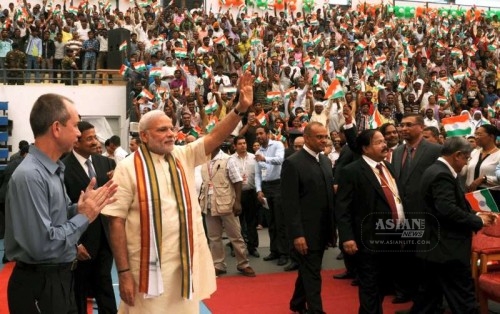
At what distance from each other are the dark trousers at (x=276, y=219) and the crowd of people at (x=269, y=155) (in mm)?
26

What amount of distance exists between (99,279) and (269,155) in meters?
4.39

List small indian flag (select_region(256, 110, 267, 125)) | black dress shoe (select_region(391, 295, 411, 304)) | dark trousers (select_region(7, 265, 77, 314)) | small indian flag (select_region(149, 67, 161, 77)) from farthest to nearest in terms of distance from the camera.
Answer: small indian flag (select_region(149, 67, 161, 77)) < small indian flag (select_region(256, 110, 267, 125)) < black dress shoe (select_region(391, 295, 411, 304)) < dark trousers (select_region(7, 265, 77, 314))

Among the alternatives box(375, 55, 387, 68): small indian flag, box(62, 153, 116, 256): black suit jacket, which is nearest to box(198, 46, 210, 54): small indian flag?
box(375, 55, 387, 68): small indian flag

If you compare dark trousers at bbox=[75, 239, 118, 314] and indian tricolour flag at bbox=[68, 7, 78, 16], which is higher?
indian tricolour flag at bbox=[68, 7, 78, 16]

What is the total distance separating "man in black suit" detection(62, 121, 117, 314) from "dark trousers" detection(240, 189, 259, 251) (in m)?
4.18

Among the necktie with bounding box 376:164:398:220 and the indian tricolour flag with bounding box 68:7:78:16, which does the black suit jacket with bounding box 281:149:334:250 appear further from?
the indian tricolour flag with bounding box 68:7:78:16

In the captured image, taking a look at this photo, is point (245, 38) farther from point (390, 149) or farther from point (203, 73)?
point (390, 149)

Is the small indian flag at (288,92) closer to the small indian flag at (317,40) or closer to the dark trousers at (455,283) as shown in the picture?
the small indian flag at (317,40)

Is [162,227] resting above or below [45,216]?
below

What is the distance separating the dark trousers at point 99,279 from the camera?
5.30m

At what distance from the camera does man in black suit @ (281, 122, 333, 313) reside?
6035 mm

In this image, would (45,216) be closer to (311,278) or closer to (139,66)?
(311,278)

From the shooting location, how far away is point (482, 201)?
599 cm

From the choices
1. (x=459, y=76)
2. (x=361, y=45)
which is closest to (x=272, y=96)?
(x=361, y=45)
